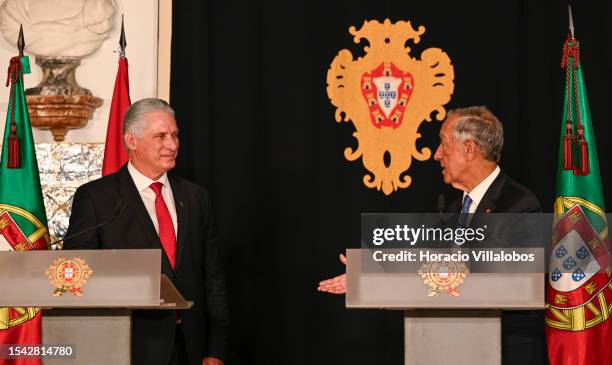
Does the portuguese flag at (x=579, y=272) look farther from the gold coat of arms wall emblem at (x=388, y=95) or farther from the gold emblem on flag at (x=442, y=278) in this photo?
the gold emblem on flag at (x=442, y=278)

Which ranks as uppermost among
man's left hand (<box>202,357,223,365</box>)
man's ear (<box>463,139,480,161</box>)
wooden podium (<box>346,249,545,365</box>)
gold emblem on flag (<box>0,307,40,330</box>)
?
man's ear (<box>463,139,480,161</box>)

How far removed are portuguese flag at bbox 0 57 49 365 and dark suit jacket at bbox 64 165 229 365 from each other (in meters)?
0.86

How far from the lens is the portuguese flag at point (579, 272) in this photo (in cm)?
398

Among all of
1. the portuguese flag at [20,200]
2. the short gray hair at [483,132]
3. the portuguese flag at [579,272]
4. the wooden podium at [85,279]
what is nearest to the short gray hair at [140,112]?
the portuguese flag at [20,200]

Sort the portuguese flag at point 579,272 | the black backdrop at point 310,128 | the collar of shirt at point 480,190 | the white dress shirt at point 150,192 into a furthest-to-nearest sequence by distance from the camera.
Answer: the black backdrop at point 310,128 → the portuguese flag at point 579,272 → the white dress shirt at point 150,192 → the collar of shirt at point 480,190

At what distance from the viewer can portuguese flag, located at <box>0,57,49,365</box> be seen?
4.11 meters

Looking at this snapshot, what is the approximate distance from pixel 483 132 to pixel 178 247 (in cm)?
122

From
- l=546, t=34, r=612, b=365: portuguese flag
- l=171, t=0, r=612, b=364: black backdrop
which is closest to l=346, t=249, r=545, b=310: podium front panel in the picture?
l=546, t=34, r=612, b=365: portuguese flag

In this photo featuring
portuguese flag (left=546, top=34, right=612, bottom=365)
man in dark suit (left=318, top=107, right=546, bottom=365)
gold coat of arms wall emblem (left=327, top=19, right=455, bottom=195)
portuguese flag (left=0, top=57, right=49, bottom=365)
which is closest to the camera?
man in dark suit (left=318, top=107, right=546, bottom=365)

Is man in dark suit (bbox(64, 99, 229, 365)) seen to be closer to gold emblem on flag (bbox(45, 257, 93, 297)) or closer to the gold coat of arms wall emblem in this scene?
gold emblem on flag (bbox(45, 257, 93, 297))

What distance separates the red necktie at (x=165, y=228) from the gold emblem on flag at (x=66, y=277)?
2.35 ft

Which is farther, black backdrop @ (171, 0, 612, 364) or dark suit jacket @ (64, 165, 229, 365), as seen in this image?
black backdrop @ (171, 0, 612, 364)

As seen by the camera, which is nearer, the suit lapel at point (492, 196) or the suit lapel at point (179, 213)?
the suit lapel at point (492, 196)

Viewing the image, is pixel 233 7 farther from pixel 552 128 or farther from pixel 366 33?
pixel 552 128
